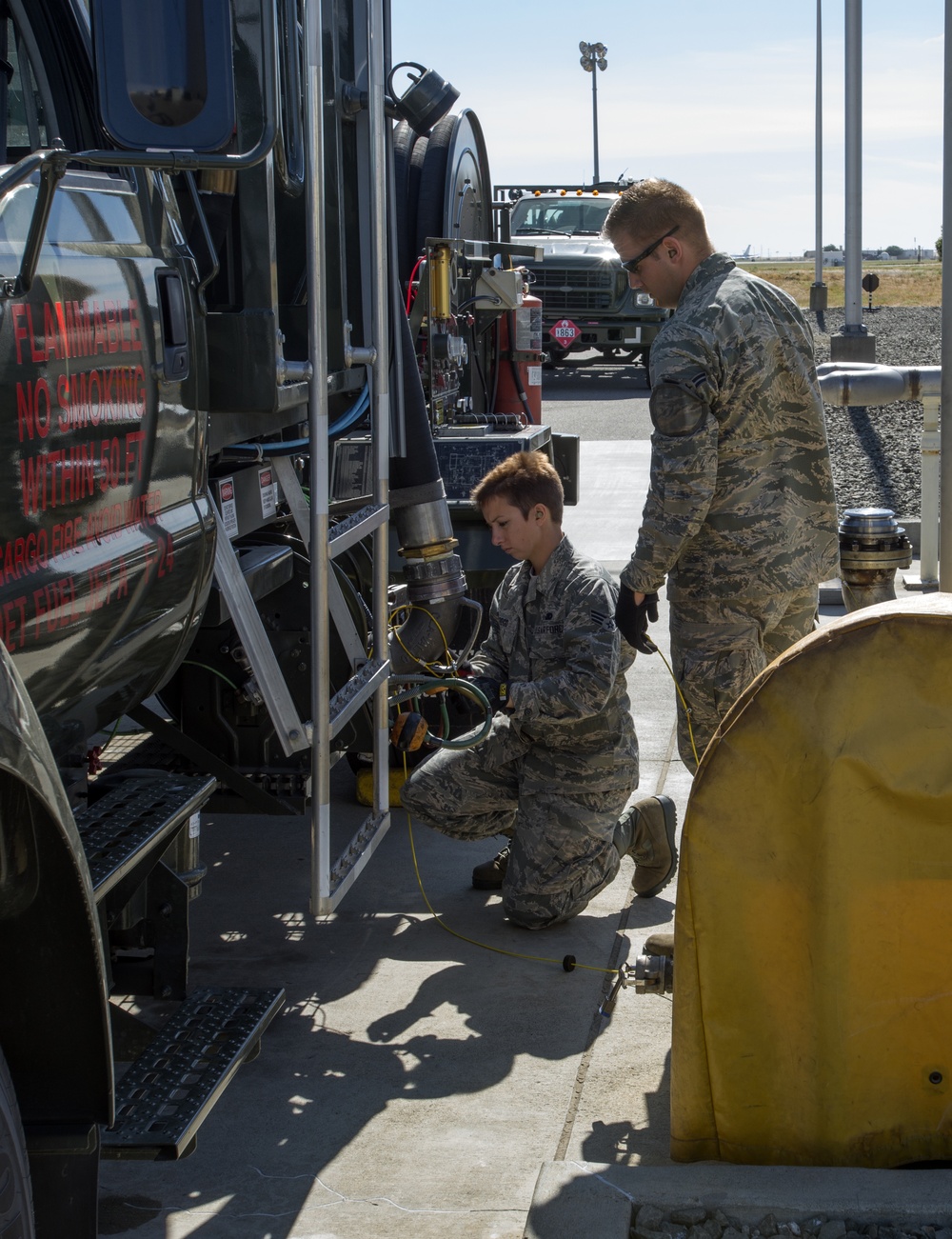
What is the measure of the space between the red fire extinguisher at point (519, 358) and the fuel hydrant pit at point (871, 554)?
2520mm

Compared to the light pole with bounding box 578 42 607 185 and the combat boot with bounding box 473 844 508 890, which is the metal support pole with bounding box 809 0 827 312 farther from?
the combat boot with bounding box 473 844 508 890

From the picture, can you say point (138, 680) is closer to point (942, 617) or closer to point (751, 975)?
point (751, 975)

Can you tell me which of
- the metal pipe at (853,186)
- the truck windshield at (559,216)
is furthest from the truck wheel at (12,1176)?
the truck windshield at (559,216)

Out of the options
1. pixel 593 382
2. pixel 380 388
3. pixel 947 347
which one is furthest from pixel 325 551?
pixel 593 382

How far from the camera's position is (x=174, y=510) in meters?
3.02

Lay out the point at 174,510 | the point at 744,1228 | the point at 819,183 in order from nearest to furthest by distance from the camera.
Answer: the point at 744,1228, the point at 174,510, the point at 819,183

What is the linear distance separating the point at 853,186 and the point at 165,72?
14.8m

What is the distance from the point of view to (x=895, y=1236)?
2408 millimetres

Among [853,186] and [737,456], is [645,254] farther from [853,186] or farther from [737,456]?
[853,186]

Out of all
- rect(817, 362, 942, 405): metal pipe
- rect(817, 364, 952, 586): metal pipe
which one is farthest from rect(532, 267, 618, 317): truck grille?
rect(817, 362, 942, 405): metal pipe

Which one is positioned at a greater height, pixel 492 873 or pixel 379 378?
pixel 379 378

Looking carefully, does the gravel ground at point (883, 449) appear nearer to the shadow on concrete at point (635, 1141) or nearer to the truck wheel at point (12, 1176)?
the shadow on concrete at point (635, 1141)

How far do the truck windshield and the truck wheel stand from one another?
19517mm

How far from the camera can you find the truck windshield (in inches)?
809
